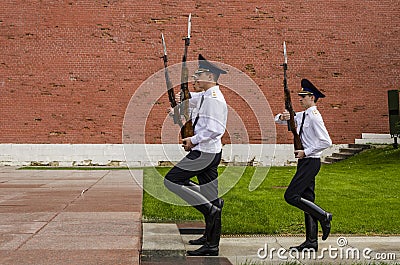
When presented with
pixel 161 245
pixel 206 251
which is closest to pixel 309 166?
pixel 206 251

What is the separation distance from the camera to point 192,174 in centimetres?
592

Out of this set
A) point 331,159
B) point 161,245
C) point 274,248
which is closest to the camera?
point 161,245

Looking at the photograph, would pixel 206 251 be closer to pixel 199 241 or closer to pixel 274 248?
pixel 199 241

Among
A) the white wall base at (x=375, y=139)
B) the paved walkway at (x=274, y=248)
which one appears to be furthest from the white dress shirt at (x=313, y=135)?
the white wall base at (x=375, y=139)

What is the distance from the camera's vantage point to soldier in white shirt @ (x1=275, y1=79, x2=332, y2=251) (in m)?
6.10

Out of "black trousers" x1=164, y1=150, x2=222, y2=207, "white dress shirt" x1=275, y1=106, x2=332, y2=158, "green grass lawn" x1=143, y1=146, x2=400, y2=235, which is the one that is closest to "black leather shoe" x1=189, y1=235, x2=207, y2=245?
"black trousers" x1=164, y1=150, x2=222, y2=207

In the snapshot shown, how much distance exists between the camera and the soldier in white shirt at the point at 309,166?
6098 millimetres

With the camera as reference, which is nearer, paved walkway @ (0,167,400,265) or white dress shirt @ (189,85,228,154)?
paved walkway @ (0,167,400,265)

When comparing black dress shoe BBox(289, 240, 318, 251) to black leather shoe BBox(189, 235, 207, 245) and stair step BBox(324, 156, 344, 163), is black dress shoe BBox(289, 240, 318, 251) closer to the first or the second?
black leather shoe BBox(189, 235, 207, 245)

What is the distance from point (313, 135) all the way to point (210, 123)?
1125 mm

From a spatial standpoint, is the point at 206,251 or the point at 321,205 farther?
the point at 321,205

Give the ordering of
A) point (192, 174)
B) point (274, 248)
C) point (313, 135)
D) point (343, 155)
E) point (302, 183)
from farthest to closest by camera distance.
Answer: point (343, 155), point (274, 248), point (313, 135), point (302, 183), point (192, 174)

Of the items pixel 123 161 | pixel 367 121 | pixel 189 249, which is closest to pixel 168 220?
pixel 189 249

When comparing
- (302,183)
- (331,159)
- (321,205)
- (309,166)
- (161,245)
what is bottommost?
(161,245)
